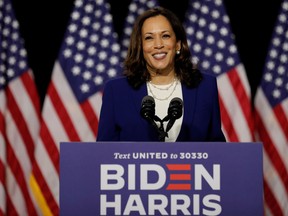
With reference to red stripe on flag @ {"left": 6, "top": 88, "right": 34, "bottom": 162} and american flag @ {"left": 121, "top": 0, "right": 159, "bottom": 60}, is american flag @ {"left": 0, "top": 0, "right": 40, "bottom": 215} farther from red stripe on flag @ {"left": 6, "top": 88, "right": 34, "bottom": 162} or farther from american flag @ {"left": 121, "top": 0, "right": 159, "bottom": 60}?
american flag @ {"left": 121, "top": 0, "right": 159, "bottom": 60}

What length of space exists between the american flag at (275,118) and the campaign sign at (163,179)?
2.22 meters

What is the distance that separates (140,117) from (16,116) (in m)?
1.96

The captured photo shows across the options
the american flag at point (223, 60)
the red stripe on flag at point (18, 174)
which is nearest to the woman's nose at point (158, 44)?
the american flag at point (223, 60)

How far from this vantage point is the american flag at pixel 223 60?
3.51 metres

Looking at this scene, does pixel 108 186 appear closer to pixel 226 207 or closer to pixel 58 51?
pixel 226 207

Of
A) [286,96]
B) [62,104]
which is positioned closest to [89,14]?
[62,104]

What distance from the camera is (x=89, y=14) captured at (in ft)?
11.8

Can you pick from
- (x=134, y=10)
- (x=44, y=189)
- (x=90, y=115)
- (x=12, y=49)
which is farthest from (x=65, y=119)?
(x=134, y=10)

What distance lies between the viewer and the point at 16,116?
3.55 meters


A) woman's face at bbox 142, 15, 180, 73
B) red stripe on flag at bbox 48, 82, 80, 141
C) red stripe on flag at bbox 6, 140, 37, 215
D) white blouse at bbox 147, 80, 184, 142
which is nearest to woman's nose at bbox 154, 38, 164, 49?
woman's face at bbox 142, 15, 180, 73

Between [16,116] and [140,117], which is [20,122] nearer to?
[16,116]

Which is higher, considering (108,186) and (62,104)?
(62,104)

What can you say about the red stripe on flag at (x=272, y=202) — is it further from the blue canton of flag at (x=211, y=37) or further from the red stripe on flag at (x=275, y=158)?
the blue canton of flag at (x=211, y=37)

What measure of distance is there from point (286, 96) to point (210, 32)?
0.69 meters
